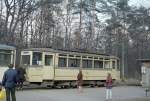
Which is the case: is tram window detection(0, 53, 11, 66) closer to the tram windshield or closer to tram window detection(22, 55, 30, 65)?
the tram windshield

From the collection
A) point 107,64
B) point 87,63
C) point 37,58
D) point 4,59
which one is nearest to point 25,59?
point 37,58

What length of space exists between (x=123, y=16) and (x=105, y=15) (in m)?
5.23

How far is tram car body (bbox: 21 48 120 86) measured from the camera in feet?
107

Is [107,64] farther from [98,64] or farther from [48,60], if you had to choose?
[48,60]

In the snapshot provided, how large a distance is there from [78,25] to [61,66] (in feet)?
83.3

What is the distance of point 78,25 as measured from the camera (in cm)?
5959

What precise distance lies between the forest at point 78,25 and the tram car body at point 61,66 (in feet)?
39.0

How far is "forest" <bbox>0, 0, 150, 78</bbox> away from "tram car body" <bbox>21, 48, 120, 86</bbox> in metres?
11.9

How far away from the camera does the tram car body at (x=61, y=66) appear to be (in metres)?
32.5

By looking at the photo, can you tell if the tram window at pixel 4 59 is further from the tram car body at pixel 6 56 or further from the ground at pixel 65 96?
the ground at pixel 65 96

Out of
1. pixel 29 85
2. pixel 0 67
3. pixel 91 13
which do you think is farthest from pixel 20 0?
pixel 0 67

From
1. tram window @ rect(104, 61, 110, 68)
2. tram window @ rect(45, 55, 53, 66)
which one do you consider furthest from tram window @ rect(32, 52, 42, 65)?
tram window @ rect(104, 61, 110, 68)

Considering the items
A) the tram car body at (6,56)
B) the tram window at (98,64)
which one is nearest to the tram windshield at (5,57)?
the tram car body at (6,56)

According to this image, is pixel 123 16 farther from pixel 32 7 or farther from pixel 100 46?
pixel 32 7
